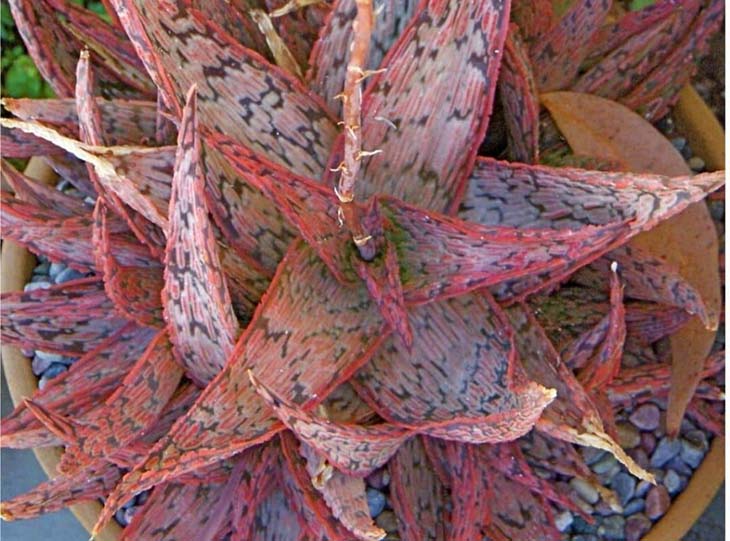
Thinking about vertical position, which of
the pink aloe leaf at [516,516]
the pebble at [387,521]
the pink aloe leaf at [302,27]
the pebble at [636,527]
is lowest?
the pebble at [636,527]

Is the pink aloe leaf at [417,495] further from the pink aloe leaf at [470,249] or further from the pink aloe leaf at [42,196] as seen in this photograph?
the pink aloe leaf at [42,196]

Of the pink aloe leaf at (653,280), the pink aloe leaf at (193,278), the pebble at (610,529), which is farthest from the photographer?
the pebble at (610,529)

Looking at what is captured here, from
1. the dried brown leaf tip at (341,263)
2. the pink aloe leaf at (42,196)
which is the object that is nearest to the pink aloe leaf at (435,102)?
the dried brown leaf tip at (341,263)

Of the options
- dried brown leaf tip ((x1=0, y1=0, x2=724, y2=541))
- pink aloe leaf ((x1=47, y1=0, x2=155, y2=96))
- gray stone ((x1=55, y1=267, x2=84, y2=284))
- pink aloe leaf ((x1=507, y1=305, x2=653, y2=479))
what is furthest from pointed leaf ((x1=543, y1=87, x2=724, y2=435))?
gray stone ((x1=55, y1=267, x2=84, y2=284))

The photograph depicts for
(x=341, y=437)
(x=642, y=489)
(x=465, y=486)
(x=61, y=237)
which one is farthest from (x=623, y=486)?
(x=61, y=237)

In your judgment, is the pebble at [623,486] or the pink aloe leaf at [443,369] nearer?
the pink aloe leaf at [443,369]

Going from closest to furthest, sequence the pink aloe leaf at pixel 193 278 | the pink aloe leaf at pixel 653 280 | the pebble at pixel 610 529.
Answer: the pink aloe leaf at pixel 193 278
the pink aloe leaf at pixel 653 280
the pebble at pixel 610 529

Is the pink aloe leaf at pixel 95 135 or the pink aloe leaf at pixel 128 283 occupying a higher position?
the pink aloe leaf at pixel 95 135
